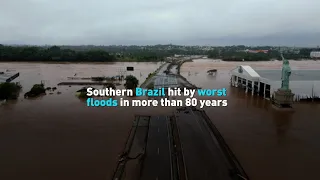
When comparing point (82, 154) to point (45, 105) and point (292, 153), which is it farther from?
point (45, 105)

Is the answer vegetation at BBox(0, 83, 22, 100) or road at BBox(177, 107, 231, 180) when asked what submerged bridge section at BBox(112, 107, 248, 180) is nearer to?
road at BBox(177, 107, 231, 180)

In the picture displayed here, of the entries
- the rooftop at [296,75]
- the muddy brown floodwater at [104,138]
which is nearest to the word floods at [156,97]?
the muddy brown floodwater at [104,138]

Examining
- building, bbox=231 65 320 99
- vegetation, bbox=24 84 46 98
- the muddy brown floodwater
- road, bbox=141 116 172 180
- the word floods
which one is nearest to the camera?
road, bbox=141 116 172 180

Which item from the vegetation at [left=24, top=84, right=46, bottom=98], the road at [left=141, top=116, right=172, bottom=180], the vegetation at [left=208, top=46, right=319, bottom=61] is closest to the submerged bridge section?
the road at [left=141, top=116, right=172, bottom=180]

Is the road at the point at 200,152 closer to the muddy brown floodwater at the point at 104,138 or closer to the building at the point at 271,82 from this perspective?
the muddy brown floodwater at the point at 104,138

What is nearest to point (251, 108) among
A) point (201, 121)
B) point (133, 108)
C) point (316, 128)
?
point (316, 128)

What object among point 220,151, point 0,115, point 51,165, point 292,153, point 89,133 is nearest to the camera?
point 51,165
